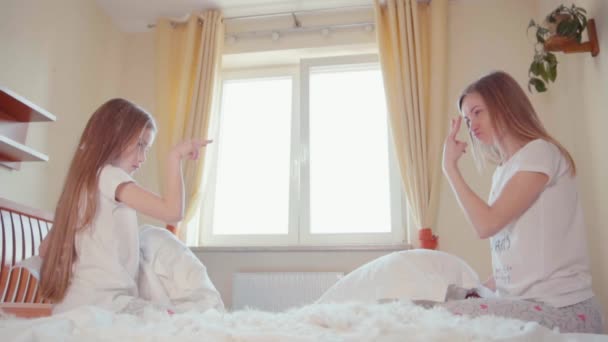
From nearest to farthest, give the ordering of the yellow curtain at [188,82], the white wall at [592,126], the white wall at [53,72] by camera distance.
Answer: the white wall at [592,126] → the white wall at [53,72] → the yellow curtain at [188,82]

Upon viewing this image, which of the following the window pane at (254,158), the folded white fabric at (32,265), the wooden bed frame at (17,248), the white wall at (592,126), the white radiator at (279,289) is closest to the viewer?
the folded white fabric at (32,265)

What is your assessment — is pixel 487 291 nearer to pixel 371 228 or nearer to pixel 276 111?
pixel 371 228

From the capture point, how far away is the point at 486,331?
0.64m

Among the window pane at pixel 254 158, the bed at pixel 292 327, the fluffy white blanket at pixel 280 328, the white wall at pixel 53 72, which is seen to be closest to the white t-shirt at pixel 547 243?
the bed at pixel 292 327

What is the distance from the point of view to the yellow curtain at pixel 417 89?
2729mm

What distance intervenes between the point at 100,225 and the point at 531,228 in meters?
1.20

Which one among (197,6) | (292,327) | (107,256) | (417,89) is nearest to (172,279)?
(107,256)

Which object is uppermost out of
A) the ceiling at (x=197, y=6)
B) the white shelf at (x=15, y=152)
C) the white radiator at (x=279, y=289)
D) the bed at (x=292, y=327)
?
the ceiling at (x=197, y=6)

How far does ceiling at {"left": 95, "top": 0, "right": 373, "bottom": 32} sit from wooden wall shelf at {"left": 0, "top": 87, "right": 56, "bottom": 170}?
1209mm

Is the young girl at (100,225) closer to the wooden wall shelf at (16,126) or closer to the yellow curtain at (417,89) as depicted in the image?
the wooden wall shelf at (16,126)

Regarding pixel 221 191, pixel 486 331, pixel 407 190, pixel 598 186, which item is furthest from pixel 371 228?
pixel 486 331

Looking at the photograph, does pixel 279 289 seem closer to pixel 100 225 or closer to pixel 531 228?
pixel 100 225

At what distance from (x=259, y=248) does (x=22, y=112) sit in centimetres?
147

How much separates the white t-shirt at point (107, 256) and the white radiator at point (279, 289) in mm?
1400
